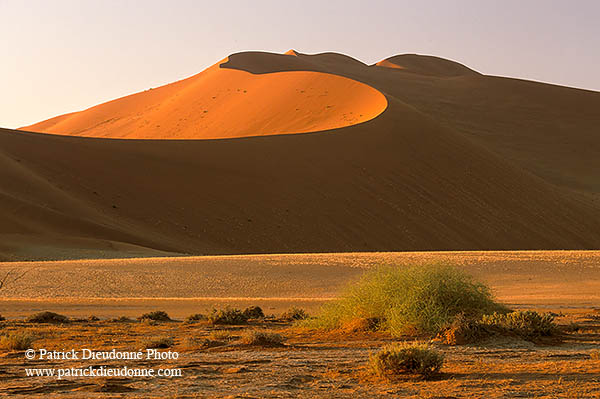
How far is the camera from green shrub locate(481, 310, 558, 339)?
1200 cm

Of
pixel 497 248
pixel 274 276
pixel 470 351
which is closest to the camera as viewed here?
pixel 470 351

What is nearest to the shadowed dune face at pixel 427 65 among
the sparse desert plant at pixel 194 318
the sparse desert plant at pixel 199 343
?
the sparse desert plant at pixel 194 318

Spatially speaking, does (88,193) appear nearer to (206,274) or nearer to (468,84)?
(206,274)

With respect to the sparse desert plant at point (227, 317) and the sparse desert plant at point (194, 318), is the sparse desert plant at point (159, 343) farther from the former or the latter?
the sparse desert plant at point (194, 318)

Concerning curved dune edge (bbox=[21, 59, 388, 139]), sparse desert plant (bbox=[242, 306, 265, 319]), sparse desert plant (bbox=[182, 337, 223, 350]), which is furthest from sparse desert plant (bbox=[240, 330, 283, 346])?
curved dune edge (bbox=[21, 59, 388, 139])

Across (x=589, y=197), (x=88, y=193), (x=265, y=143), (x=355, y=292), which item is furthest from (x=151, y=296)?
(x=589, y=197)

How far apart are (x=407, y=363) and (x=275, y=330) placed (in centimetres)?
522

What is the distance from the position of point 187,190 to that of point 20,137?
13396 millimetres

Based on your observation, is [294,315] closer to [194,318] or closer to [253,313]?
[253,313]

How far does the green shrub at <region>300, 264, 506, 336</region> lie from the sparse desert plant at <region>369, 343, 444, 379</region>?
312 centimetres

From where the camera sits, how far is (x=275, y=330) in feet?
46.3

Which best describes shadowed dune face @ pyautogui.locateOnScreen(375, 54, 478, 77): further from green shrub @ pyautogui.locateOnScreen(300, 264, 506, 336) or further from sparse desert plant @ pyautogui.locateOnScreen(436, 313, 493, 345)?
sparse desert plant @ pyautogui.locateOnScreen(436, 313, 493, 345)

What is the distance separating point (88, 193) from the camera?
1721 inches

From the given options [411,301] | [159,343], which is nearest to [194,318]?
[159,343]
